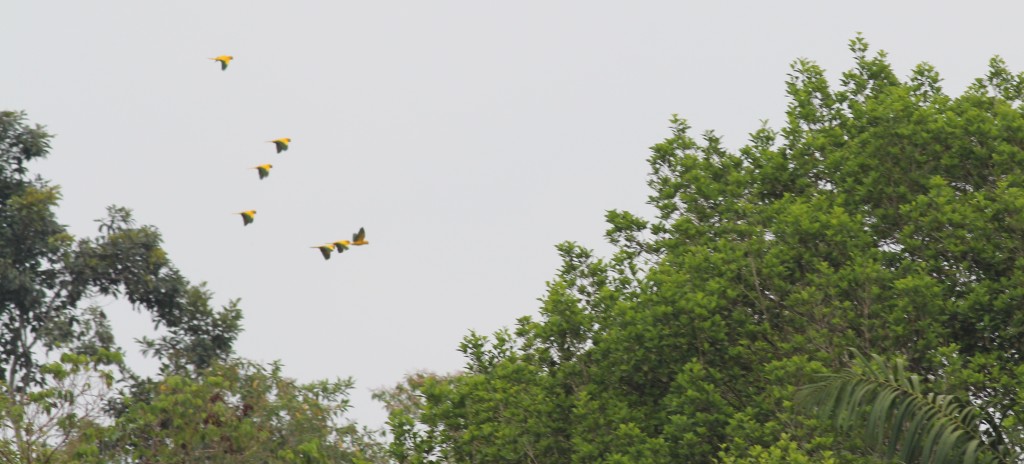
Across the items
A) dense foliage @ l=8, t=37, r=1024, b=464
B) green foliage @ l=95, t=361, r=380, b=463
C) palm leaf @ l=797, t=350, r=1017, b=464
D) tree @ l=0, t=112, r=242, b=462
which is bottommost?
palm leaf @ l=797, t=350, r=1017, b=464

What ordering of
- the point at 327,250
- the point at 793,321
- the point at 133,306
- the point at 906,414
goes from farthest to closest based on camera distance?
the point at 133,306 < the point at 327,250 < the point at 793,321 < the point at 906,414

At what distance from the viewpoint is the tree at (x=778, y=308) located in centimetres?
1205

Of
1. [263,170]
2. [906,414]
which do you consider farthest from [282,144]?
[906,414]

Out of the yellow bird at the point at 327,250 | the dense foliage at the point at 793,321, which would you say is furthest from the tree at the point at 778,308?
the yellow bird at the point at 327,250

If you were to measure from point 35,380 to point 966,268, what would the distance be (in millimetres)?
18377

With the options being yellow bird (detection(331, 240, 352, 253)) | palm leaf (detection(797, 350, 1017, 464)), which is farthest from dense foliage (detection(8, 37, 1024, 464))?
yellow bird (detection(331, 240, 352, 253))

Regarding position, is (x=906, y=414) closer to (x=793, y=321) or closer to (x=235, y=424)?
(x=793, y=321)

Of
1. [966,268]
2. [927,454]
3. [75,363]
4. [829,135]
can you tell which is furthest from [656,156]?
[75,363]

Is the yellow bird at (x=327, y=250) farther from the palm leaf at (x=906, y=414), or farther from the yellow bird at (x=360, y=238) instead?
the palm leaf at (x=906, y=414)

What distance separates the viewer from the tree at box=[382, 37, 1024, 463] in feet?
39.5

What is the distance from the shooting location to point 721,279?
1289 cm

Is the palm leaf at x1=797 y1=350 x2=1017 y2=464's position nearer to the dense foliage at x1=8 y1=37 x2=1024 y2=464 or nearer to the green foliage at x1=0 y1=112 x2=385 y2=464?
the dense foliage at x1=8 y1=37 x2=1024 y2=464

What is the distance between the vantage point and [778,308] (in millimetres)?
13133

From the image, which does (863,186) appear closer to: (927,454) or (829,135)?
(829,135)
